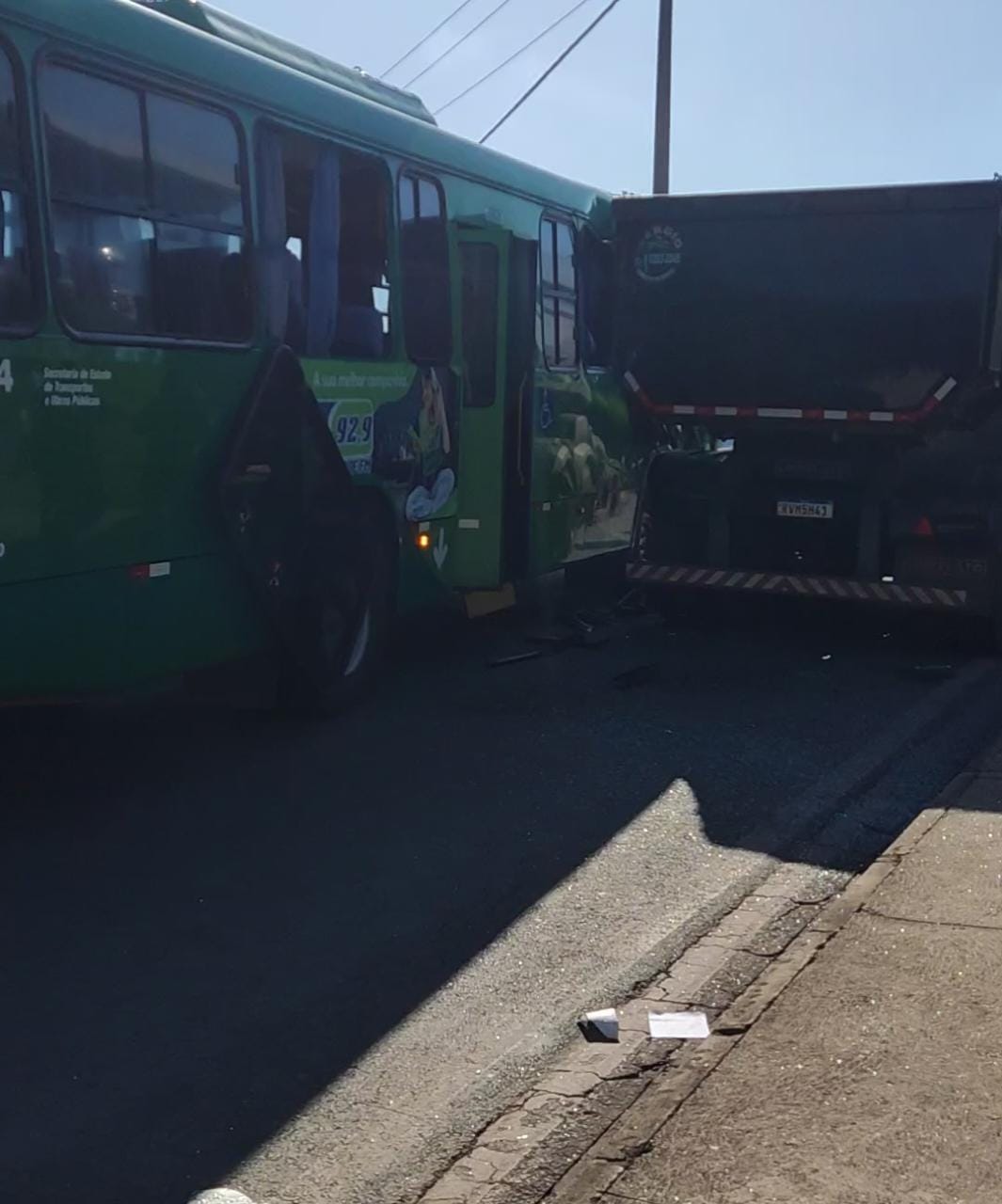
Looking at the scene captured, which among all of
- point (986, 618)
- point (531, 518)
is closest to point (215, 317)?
point (531, 518)

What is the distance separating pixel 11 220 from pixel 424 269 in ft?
12.0

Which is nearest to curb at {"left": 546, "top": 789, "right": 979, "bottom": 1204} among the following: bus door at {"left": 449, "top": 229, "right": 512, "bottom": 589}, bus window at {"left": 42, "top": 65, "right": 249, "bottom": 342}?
bus window at {"left": 42, "top": 65, "right": 249, "bottom": 342}

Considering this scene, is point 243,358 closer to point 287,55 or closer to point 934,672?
point 287,55

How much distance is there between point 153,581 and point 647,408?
5764 mm

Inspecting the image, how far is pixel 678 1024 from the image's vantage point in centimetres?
489

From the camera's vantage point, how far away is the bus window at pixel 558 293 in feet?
37.8

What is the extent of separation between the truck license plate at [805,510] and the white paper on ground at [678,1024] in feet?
22.8

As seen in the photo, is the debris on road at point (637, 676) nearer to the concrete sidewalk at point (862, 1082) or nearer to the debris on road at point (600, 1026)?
the concrete sidewalk at point (862, 1082)

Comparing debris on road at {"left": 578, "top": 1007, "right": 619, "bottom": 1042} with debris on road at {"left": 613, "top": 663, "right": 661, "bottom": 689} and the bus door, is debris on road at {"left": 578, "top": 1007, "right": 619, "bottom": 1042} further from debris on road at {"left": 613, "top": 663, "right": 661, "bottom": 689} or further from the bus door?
the bus door

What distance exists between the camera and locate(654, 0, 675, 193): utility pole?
22.1m

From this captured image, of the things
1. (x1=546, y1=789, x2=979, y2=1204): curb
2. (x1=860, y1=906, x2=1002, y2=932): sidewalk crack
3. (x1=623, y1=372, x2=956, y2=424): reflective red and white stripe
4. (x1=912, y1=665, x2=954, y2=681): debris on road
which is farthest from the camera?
(x1=623, y1=372, x2=956, y2=424): reflective red and white stripe

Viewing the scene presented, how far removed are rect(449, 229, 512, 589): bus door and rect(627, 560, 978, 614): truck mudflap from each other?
166 centimetres

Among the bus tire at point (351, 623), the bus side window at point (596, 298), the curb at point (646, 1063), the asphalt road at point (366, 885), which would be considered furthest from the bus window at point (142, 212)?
the bus side window at point (596, 298)

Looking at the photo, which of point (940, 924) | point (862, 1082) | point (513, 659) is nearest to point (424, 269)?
point (513, 659)
